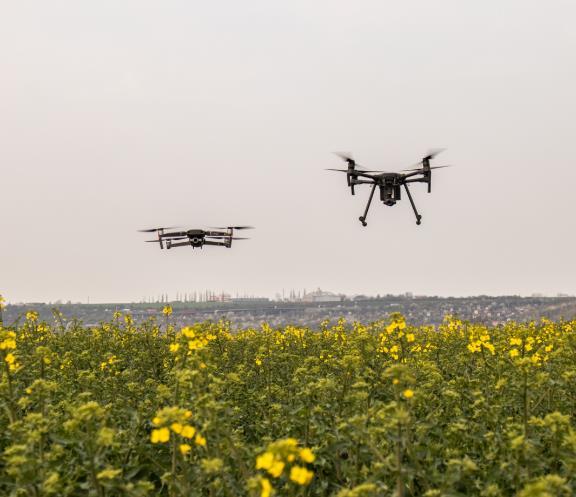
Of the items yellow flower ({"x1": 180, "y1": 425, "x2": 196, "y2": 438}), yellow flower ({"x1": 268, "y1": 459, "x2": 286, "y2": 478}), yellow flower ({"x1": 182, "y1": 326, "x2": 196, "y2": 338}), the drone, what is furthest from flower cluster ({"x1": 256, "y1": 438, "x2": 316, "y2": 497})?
the drone

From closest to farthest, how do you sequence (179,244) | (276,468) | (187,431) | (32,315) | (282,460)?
(276,468), (282,460), (187,431), (32,315), (179,244)

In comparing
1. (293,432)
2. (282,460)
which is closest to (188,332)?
(293,432)

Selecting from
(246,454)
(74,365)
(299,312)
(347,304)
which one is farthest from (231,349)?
(347,304)

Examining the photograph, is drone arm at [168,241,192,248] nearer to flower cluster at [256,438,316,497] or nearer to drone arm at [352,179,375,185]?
drone arm at [352,179,375,185]

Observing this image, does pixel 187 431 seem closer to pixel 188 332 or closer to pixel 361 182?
pixel 188 332

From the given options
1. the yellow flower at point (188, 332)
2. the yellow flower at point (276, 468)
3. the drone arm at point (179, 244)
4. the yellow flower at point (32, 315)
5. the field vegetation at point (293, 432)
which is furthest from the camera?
the drone arm at point (179, 244)

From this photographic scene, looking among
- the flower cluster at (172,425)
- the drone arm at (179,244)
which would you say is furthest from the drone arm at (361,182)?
the flower cluster at (172,425)

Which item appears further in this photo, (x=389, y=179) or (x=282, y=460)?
(x=389, y=179)

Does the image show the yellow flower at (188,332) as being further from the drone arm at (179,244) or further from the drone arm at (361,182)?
the drone arm at (179,244)

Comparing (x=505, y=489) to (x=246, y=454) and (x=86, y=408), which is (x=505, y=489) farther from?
(x=86, y=408)
